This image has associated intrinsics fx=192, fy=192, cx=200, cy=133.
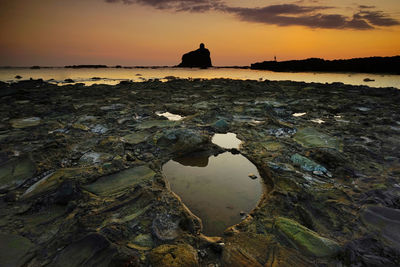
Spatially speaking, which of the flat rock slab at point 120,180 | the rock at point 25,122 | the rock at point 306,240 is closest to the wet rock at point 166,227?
the flat rock slab at point 120,180

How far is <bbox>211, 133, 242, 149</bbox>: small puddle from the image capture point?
153 inches

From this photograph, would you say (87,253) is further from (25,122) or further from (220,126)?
(25,122)

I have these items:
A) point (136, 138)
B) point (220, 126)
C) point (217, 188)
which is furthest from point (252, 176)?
point (136, 138)

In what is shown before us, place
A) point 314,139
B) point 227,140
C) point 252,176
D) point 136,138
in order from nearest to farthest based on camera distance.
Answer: point 252,176 < point 314,139 < point 136,138 < point 227,140

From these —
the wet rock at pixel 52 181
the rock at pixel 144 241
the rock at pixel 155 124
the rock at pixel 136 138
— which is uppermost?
the rock at pixel 155 124

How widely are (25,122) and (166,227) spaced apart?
518 cm

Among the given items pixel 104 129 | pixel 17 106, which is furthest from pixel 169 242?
pixel 17 106

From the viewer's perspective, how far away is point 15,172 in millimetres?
2707

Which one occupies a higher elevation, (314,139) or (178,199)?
(314,139)

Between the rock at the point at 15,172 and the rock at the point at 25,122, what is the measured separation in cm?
A: 217

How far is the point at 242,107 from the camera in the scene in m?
6.77

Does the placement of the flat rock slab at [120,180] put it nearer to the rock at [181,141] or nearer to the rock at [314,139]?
the rock at [181,141]

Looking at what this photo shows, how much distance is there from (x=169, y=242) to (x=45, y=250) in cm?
103

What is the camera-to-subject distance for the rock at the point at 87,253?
1524 millimetres
